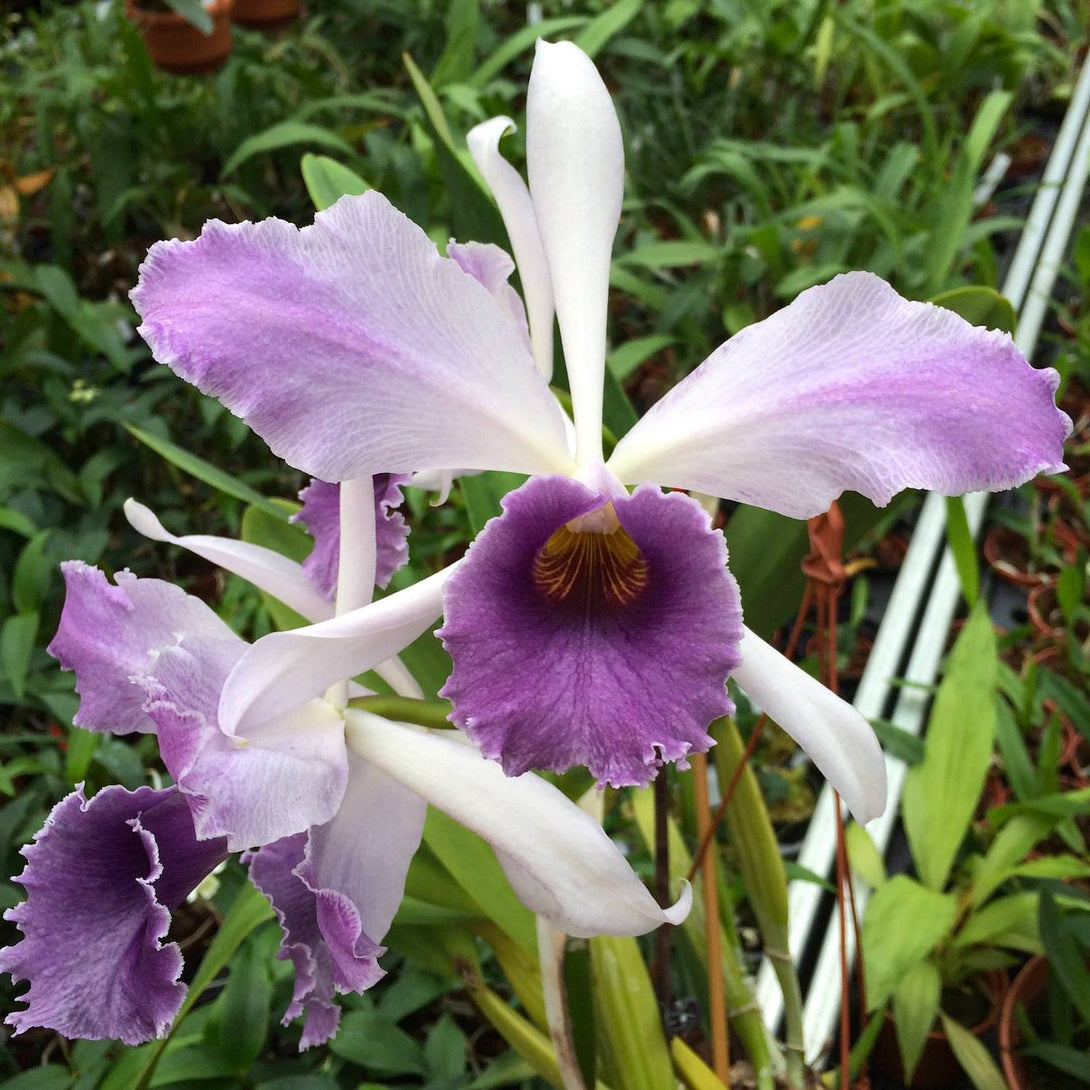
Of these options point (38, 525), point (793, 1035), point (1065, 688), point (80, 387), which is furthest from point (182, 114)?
point (793, 1035)

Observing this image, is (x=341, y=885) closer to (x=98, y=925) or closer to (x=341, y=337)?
(x=98, y=925)

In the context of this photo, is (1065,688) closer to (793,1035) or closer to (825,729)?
(793,1035)

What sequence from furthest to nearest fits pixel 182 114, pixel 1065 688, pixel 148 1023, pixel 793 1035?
pixel 182 114, pixel 1065 688, pixel 793 1035, pixel 148 1023

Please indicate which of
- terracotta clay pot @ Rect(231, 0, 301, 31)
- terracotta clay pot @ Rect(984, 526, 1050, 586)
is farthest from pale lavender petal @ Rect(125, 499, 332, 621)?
terracotta clay pot @ Rect(231, 0, 301, 31)

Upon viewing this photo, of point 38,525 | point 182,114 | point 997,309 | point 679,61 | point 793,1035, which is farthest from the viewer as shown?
point 679,61

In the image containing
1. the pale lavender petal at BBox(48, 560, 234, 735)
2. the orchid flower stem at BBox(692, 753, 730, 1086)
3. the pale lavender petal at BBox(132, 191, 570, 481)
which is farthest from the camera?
the orchid flower stem at BBox(692, 753, 730, 1086)

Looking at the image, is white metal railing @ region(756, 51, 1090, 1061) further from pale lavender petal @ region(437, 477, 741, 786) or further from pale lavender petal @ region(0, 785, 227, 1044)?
pale lavender petal @ region(0, 785, 227, 1044)

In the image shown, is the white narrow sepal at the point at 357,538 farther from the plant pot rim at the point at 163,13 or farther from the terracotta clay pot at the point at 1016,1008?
the plant pot rim at the point at 163,13
